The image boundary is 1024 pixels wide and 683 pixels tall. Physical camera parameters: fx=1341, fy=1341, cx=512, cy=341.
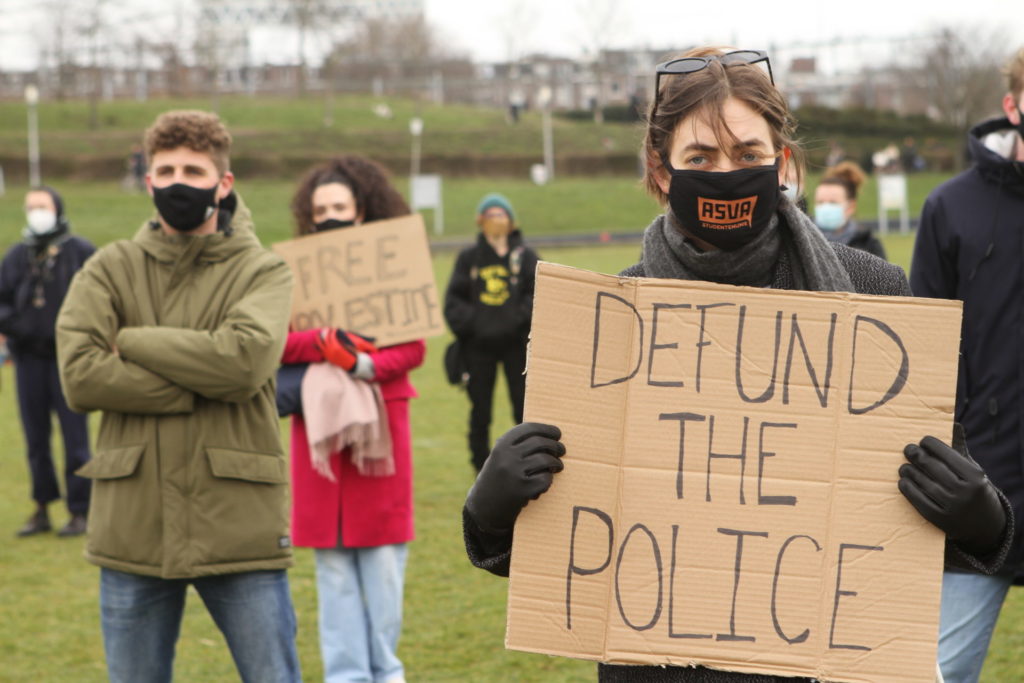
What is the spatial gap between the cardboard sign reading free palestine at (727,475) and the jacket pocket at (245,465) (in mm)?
1832

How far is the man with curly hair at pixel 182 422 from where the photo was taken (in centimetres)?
413

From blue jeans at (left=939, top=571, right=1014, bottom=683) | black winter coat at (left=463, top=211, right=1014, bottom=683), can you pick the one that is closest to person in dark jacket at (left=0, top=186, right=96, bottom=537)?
blue jeans at (left=939, top=571, right=1014, bottom=683)

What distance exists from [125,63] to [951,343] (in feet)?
306

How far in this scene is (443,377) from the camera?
55.0ft

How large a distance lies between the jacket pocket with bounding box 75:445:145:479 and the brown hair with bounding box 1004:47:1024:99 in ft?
9.47

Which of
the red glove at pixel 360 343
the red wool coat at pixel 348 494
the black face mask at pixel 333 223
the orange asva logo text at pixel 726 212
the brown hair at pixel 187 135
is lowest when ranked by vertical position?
the red wool coat at pixel 348 494

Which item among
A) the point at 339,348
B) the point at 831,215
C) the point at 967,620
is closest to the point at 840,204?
the point at 831,215

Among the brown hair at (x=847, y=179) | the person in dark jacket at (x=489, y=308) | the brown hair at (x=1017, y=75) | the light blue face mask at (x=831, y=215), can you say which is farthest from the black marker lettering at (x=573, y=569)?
the person in dark jacket at (x=489, y=308)

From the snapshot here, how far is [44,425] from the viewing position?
9.52 m

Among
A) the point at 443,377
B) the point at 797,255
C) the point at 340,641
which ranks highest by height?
the point at 797,255

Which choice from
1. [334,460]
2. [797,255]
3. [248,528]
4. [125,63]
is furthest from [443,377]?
[125,63]

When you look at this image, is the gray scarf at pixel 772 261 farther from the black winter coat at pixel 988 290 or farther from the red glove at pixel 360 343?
the red glove at pixel 360 343

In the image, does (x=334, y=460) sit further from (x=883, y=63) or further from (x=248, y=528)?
(x=883, y=63)

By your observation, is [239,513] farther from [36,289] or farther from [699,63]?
[36,289]
